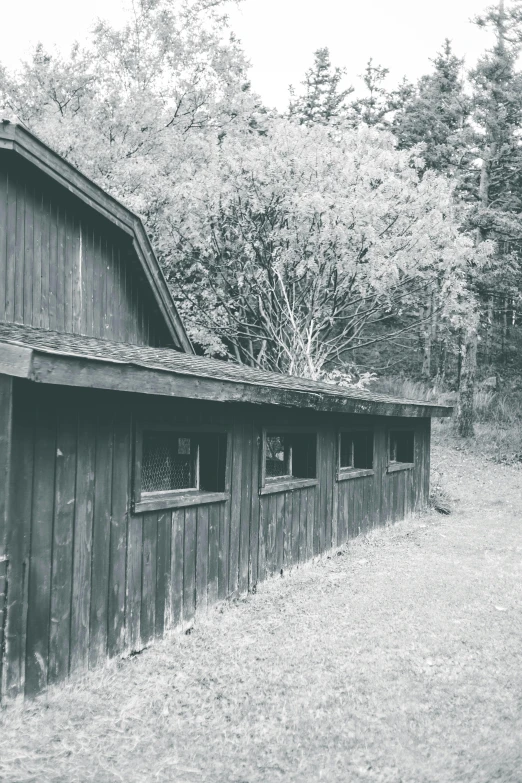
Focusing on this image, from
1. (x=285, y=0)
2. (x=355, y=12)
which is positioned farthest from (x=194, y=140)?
(x=355, y=12)

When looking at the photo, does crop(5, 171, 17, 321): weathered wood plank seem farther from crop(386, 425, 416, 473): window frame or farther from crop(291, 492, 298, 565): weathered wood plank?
crop(386, 425, 416, 473): window frame

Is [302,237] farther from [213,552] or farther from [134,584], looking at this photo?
[134,584]

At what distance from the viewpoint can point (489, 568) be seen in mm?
8898

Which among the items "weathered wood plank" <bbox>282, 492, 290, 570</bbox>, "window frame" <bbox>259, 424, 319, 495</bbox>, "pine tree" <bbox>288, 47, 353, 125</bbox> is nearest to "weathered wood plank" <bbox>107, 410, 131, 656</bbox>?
"window frame" <bbox>259, 424, 319, 495</bbox>

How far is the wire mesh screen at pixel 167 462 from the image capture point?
20.3 ft

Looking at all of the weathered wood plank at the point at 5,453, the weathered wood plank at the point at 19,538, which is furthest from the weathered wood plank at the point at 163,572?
the weathered wood plank at the point at 5,453

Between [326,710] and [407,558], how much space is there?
5.14 metres

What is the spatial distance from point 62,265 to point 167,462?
334cm

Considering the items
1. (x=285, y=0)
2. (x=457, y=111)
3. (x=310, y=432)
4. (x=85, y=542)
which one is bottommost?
(x=85, y=542)

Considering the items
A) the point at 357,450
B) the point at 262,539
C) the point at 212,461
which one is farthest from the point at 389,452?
the point at 212,461

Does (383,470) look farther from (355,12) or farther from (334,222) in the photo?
(355,12)

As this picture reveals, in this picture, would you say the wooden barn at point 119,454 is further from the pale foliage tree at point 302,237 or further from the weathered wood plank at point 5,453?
the pale foliage tree at point 302,237

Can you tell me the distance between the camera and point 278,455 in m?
9.20

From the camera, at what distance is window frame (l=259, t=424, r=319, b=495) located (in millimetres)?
7758
